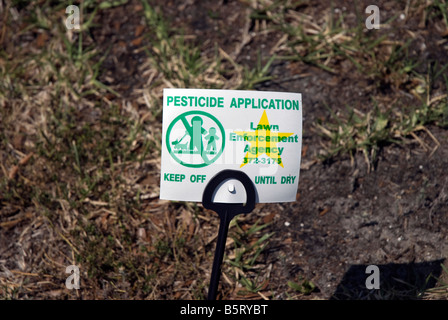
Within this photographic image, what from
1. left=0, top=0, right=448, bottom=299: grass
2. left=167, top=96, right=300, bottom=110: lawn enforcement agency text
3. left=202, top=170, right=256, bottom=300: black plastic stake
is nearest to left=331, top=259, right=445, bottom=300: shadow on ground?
left=0, top=0, right=448, bottom=299: grass

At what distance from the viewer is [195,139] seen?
4.55 feet

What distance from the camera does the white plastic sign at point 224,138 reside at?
4.54 ft

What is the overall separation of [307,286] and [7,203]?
1234 millimetres

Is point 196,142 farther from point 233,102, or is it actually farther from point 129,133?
point 129,133

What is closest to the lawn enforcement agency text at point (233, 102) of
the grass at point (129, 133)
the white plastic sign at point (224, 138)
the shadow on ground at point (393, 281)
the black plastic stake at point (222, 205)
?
the white plastic sign at point (224, 138)

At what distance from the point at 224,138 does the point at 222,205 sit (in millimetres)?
199

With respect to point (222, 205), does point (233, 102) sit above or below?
above

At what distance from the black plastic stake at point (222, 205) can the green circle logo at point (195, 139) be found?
0.06 metres

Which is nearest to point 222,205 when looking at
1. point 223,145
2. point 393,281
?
point 223,145

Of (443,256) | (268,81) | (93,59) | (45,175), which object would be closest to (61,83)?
(93,59)

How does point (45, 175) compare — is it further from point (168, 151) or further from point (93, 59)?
point (168, 151)

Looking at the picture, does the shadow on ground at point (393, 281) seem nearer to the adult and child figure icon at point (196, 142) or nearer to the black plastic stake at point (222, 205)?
the black plastic stake at point (222, 205)
